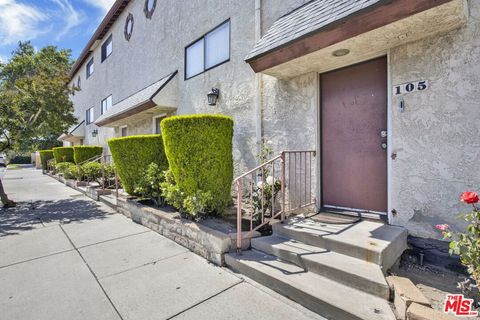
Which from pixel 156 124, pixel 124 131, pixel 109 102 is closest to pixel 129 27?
pixel 109 102

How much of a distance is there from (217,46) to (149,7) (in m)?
5.08

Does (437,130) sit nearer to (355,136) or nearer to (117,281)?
(355,136)

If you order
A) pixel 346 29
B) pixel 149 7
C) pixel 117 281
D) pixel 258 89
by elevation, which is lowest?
pixel 117 281

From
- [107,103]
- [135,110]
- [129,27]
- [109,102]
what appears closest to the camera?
[135,110]

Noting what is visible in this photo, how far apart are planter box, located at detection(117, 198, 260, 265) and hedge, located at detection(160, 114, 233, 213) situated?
1.86 feet

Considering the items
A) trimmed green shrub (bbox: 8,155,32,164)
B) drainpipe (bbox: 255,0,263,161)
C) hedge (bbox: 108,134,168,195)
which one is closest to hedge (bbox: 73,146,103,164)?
hedge (bbox: 108,134,168,195)

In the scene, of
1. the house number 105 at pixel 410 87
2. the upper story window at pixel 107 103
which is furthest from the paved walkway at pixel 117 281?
the upper story window at pixel 107 103

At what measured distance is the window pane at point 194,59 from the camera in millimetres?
7124

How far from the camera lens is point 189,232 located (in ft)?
12.8

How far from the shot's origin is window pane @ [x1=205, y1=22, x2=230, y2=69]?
6.23 meters

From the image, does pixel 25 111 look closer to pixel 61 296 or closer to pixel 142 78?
pixel 142 78

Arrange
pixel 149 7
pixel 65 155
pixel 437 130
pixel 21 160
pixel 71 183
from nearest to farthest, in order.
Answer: pixel 437 130, pixel 149 7, pixel 71 183, pixel 65 155, pixel 21 160

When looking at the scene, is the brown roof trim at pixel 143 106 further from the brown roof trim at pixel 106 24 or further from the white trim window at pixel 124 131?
the brown roof trim at pixel 106 24

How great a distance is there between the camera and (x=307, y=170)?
4469mm
